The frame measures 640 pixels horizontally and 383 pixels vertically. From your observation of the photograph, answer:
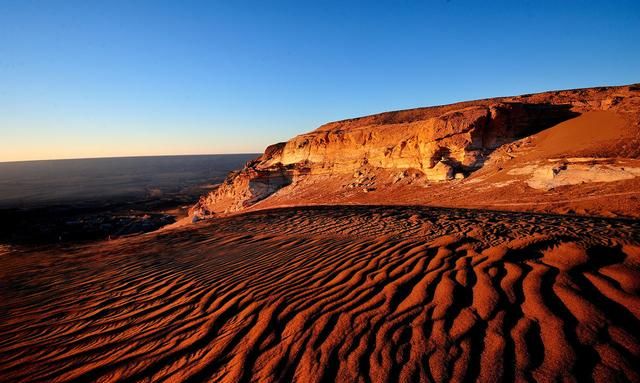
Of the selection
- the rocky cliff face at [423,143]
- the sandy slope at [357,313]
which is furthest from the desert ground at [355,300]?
the rocky cliff face at [423,143]

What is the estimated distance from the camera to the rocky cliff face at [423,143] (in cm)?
1429

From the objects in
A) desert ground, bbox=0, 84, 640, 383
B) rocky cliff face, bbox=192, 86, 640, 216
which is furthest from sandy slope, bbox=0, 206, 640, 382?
rocky cliff face, bbox=192, 86, 640, 216

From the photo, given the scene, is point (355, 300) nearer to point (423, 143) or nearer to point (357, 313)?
point (357, 313)

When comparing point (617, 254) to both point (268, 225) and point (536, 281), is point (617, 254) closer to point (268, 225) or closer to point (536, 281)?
point (536, 281)

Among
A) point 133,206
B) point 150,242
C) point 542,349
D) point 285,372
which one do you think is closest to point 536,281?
point 542,349

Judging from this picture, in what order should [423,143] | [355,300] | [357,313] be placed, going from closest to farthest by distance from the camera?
[357,313], [355,300], [423,143]

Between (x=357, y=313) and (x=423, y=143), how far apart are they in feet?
46.7

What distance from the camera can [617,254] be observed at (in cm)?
417

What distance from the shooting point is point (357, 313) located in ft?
10.9

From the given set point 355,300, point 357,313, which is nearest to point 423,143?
point 355,300

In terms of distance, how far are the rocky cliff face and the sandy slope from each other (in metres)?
9.17

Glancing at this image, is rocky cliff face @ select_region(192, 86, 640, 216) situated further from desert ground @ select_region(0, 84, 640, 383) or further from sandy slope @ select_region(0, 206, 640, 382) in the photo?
sandy slope @ select_region(0, 206, 640, 382)

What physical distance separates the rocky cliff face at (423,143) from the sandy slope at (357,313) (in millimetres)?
9169

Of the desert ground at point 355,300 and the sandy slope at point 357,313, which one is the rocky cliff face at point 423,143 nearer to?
the desert ground at point 355,300
